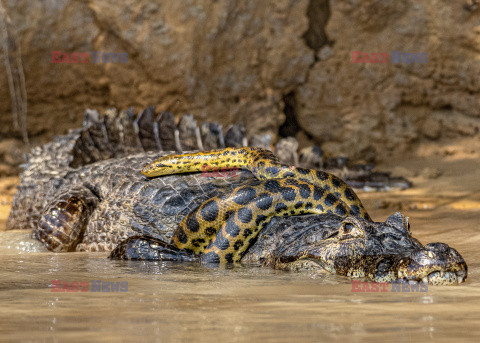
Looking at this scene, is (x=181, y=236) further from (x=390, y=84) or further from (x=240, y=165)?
(x=390, y=84)

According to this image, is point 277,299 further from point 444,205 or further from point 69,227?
point 444,205

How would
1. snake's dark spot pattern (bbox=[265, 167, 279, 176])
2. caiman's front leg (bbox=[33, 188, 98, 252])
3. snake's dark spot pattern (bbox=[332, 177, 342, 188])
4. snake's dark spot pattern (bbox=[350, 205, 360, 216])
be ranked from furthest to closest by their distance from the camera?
caiman's front leg (bbox=[33, 188, 98, 252]) → snake's dark spot pattern (bbox=[265, 167, 279, 176]) → snake's dark spot pattern (bbox=[332, 177, 342, 188]) → snake's dark spot pattern (bbox=[350, 205, 360, 216])

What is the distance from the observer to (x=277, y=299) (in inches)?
99.0

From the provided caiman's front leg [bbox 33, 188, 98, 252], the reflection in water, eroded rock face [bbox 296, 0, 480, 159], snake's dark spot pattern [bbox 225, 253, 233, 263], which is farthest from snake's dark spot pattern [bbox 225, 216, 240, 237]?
eroded rock face [bbox 296, 0, 480, 159]

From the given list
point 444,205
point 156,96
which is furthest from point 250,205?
point 156,96

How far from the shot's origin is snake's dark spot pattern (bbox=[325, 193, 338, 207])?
13.6ft

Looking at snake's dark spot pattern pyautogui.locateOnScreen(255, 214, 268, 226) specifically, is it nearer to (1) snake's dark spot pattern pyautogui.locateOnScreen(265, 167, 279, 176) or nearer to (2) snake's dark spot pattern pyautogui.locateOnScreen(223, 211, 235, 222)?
(2) snake's dark spot pattern pyautogui.locateOnScreen(223, 211, 235, 222)

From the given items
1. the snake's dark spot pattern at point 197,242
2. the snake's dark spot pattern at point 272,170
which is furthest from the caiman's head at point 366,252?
the snake's dark spot pattern at point 272,170

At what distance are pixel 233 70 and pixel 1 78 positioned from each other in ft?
10.8

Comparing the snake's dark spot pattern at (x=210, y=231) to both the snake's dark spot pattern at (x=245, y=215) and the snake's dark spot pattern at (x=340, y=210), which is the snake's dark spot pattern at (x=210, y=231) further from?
the snake's dark spot pattern at (x=340, y=210)

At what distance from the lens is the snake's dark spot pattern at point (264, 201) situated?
4.00m

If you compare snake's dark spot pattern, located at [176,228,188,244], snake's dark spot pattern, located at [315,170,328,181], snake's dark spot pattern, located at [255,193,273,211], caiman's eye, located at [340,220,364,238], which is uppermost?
snake's dark spot pattern, located at [315,170,328,181]

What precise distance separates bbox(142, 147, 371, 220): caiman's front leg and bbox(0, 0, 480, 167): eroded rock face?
14.5ft

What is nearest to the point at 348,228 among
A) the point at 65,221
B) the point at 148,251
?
the point at 148,251
